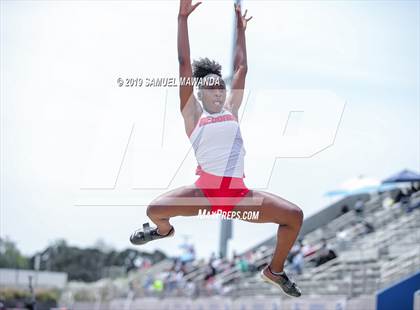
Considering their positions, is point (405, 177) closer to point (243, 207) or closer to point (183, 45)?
point (243, 207)

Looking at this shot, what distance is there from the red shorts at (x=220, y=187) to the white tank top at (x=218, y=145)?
40mm

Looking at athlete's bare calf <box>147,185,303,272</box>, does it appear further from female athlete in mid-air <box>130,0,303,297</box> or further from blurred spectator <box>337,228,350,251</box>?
blurred spectator <box>337,228,350,251</box>

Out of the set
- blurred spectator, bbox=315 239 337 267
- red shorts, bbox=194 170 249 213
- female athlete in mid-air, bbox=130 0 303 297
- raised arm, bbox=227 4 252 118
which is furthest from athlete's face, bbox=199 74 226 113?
blurred spectator, bbox=315 239 337 267

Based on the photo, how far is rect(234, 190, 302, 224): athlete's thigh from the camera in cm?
Answer: 622

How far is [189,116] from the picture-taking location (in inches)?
243

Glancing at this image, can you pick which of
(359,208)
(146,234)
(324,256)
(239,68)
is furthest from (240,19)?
(359,208)

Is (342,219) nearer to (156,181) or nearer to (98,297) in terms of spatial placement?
(98,297)

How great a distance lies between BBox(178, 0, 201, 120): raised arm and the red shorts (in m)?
0.45

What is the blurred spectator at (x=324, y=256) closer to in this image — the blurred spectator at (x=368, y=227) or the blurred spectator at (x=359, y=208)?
the blurred spectator at (x=368, y=227)

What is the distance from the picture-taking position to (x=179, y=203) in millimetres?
6176

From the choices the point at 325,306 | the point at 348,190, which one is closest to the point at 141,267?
the point at 348,190

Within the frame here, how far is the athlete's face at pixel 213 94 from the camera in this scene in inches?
246

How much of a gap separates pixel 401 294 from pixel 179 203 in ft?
28.9

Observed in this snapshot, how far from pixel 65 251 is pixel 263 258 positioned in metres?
21.1
